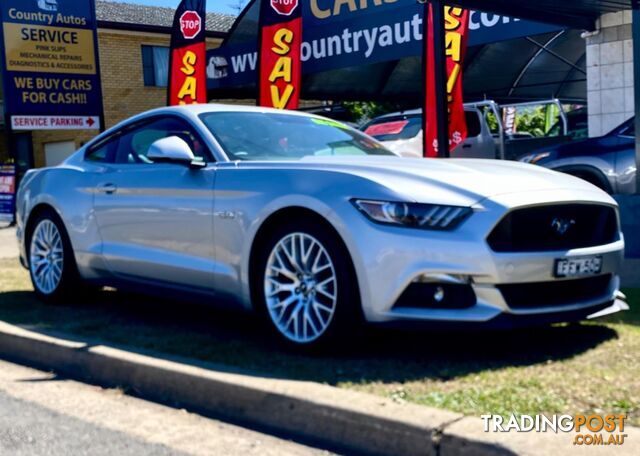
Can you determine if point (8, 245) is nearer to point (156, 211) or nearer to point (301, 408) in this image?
point (156, 211)

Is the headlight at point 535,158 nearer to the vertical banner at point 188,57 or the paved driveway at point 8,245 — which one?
the paved driveway at point 8,245

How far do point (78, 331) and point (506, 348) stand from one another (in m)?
2.76

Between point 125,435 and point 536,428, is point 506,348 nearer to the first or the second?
point 536,428

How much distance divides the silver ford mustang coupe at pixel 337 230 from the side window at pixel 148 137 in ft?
0.05

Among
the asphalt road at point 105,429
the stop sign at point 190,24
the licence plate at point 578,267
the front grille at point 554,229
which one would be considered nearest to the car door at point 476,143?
the stop sign at point 190,24

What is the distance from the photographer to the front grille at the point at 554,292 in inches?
169

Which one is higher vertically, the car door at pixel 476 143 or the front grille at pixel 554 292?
the car door at pixel 476 143

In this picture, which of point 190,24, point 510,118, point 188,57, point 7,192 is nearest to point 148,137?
point 510,118

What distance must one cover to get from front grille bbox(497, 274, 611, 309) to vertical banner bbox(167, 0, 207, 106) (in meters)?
13.4

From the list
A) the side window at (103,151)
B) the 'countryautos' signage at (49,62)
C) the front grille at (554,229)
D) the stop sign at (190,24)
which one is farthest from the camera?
the stop sign at (190,24)

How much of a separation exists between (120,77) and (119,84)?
0.76 ft

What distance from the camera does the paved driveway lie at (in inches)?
439

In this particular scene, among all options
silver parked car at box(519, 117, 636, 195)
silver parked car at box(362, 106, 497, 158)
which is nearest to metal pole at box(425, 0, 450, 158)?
silver parked car at box(519, 117, 636, 195)

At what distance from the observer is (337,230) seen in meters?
4.42
